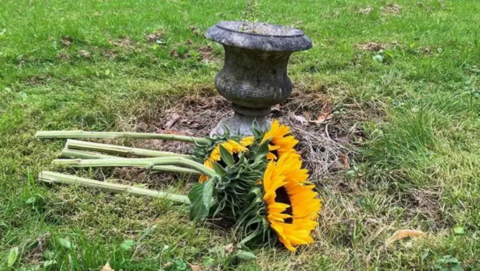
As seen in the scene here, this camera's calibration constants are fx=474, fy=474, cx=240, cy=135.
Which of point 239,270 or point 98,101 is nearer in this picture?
point 239,270

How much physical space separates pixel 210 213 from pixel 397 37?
13.0 ft

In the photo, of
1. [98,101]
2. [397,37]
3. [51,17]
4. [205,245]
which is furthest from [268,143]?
[51,17]

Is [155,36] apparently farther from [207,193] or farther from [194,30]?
[207,193]

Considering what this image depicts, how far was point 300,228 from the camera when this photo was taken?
2.03 meters

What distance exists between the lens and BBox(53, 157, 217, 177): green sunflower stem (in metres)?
2.22

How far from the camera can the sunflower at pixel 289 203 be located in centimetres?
197

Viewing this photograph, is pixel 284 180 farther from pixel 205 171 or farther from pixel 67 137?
pixel 67 137

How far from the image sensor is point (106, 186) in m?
2.31

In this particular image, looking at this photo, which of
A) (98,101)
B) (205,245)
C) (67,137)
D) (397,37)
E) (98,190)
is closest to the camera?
(205,245)

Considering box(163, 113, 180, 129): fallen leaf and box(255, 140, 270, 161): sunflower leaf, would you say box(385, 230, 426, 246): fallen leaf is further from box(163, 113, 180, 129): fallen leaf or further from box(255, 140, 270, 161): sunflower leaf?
box(163, 113, 180, 129): fallen leaf

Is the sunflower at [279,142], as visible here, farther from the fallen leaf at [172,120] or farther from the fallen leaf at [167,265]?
the fallen leaf at [172,120]

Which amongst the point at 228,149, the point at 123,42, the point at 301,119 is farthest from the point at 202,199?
the point at 123,42

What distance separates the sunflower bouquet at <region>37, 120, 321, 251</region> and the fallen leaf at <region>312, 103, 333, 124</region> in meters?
0.92

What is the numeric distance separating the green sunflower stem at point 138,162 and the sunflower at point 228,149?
9cm
